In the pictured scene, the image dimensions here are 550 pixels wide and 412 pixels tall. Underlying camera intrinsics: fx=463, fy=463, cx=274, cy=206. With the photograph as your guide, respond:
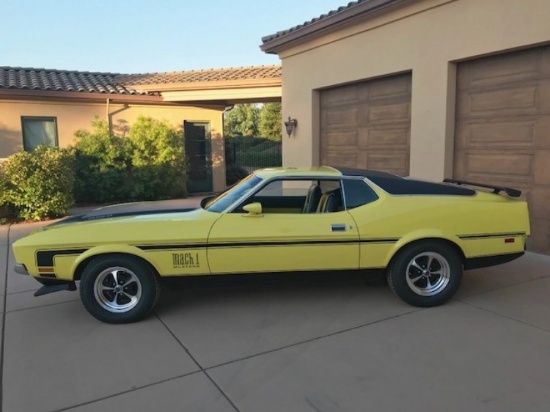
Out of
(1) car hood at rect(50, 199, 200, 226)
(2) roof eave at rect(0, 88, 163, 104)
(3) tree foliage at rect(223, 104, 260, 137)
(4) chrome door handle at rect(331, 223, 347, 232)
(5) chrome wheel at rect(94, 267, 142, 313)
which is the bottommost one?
(5) chrome wheel at rect(94, 267, 142, 313)

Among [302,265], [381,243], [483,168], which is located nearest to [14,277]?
[302,265]

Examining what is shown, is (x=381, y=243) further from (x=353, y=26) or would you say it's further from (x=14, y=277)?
(x=353, y=26)

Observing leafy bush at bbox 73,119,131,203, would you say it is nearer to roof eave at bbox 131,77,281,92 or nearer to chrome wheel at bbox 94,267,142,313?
roof eave at bbox 131,77,281,92

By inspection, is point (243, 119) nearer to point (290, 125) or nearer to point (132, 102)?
point (132, 102)

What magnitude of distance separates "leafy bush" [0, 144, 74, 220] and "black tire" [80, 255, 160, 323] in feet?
22.1

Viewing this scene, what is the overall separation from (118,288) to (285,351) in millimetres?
1689

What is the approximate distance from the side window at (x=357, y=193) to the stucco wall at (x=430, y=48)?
10.8 feet

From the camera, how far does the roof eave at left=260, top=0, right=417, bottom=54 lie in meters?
8.02

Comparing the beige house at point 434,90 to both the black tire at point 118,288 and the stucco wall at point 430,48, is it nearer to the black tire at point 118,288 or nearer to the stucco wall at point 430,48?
the stucco wall at point 430,48

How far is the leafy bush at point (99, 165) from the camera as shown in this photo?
12375 mm

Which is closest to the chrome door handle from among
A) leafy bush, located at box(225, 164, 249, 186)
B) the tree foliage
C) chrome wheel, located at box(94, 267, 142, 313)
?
chrome wheel, located at box(94, 267, 142, 313)

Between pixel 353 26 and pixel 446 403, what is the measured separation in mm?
7550

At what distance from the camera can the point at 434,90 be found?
738 cm

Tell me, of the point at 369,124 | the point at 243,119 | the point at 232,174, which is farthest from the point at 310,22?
the point at 243,119
